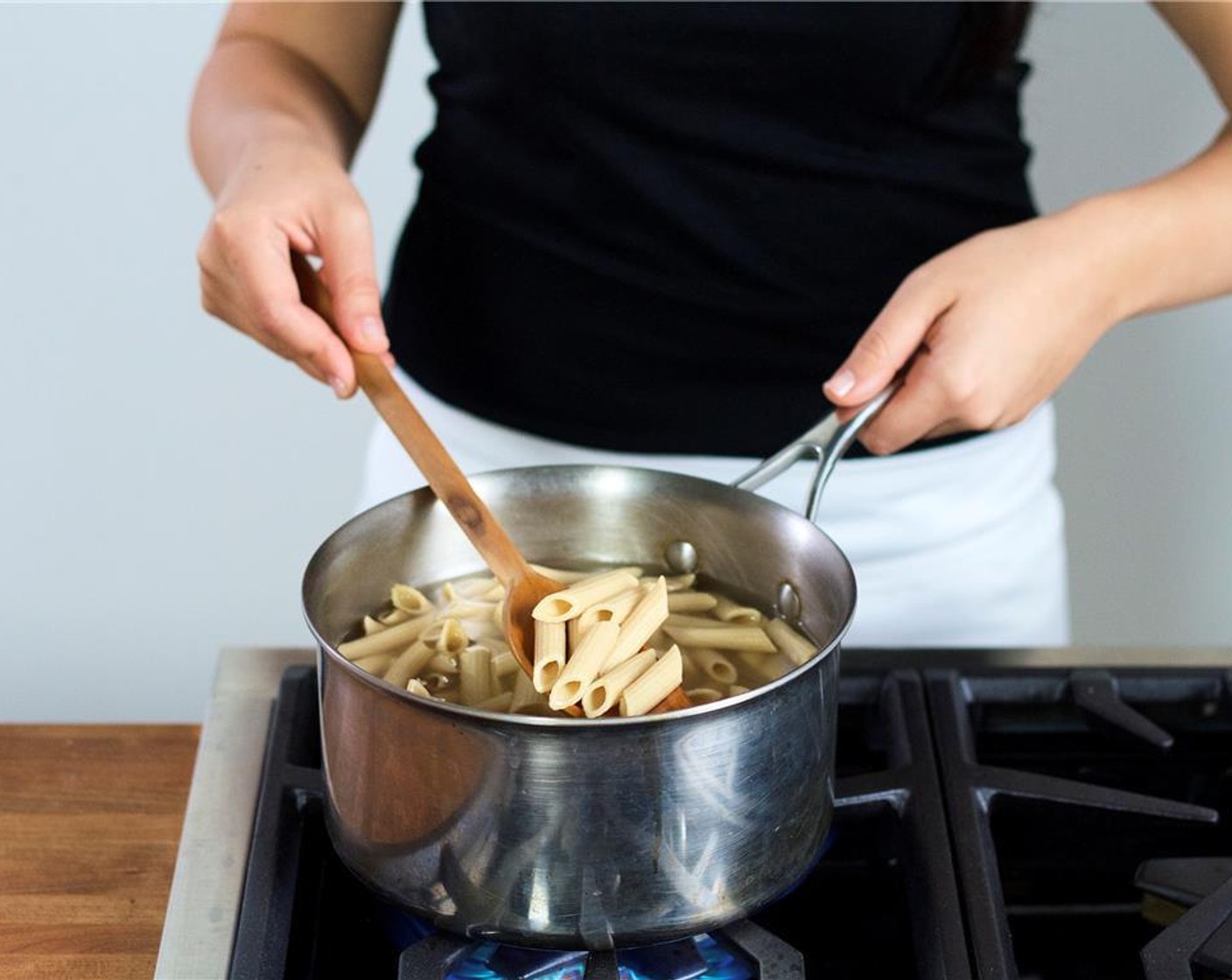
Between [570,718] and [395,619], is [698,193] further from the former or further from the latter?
[570,718]

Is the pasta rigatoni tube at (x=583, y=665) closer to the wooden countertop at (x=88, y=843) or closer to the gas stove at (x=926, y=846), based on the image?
the gas stove at (x=926, y=846)

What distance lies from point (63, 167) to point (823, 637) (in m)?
1.18

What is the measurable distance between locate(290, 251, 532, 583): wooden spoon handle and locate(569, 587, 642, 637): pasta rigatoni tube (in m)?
0.04

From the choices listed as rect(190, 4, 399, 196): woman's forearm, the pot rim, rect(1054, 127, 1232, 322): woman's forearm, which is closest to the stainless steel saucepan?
the pot rim

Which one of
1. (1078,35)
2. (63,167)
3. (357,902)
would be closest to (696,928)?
(357,902)

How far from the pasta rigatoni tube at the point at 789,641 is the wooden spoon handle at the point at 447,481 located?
0.39 feet

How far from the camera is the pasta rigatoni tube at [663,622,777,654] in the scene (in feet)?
2.40

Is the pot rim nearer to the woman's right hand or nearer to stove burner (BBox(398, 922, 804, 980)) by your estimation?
stove burner (BBox(398, 922, 804, 980))

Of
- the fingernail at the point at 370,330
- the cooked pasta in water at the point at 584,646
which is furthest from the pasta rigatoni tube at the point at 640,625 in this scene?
the fingernail at the point at 370,330

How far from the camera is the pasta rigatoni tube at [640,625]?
666mm

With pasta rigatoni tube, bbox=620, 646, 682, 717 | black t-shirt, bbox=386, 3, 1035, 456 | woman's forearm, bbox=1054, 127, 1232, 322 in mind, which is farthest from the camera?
black t-shirt, bbox=386, 3, 1035, 456

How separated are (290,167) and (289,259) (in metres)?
0.08

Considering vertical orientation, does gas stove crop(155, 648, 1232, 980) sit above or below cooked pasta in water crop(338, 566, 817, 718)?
below

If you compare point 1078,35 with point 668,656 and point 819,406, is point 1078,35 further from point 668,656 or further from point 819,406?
point 668,656
